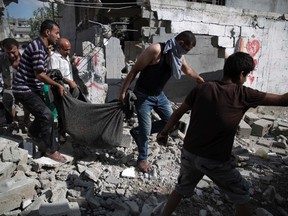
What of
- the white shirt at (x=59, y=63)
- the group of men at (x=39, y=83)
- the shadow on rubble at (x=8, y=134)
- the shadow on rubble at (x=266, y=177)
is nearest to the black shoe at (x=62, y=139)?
the group of men at (x=39, y=83)

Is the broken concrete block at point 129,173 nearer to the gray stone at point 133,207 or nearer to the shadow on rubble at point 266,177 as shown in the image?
the gray stone at point 133,207

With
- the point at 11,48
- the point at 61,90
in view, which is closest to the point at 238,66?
the point at 61,90

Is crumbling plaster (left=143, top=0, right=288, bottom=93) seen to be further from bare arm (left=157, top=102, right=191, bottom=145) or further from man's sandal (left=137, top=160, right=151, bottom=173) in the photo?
bare arm (left=157, top=102, right=191, bottom=145)

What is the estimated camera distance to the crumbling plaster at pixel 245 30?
254 inches

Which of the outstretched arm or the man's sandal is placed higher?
the outstretched arm

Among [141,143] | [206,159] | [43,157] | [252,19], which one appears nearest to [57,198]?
[43,157]

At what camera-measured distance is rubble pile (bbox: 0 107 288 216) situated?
2.74 m

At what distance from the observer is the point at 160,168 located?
3643mm

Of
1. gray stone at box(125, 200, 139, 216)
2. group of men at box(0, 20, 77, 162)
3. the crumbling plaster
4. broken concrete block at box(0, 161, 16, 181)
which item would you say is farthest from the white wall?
broken concrete block at box(0, 161, 16, 181)

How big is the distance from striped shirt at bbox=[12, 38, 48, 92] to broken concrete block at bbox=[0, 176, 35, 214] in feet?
3.95

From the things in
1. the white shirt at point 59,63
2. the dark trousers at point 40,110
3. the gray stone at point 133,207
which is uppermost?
the white shirt at point 59,63

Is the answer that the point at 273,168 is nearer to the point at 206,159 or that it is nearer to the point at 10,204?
the point at 206,159

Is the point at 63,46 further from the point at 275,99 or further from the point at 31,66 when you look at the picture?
the point at 275,99

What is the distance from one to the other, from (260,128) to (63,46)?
449cm
